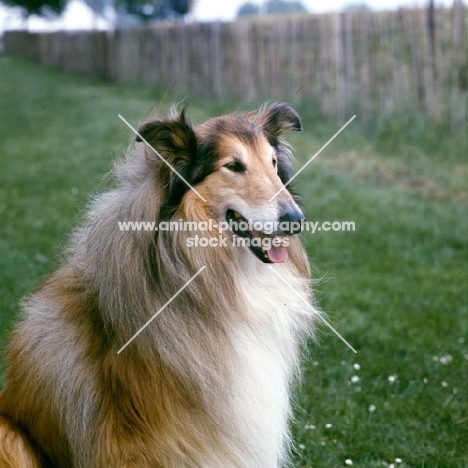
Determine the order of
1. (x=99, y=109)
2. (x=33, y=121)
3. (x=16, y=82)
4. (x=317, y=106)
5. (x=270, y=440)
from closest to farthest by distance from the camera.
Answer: (x=270, y=440), (x=317, y=106), (x=33, y=121), (x=99, y=109), (x=16, y=82)

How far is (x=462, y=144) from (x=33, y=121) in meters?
9.35

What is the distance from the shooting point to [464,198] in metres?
9.48

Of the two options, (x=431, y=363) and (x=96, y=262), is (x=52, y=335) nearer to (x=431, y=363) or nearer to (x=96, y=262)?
(x=96, y=262)

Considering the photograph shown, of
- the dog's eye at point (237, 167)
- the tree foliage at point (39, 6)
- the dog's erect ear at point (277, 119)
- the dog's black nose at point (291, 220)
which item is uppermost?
the dog's erect ear at point (277, 119)

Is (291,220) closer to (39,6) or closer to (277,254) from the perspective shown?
(277,254)

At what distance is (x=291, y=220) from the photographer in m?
3.21

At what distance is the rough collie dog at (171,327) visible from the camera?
321 centimetres

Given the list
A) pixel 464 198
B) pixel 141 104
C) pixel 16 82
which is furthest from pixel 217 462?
pixel 16 82

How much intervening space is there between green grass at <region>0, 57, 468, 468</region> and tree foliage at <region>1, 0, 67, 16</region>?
37.3m

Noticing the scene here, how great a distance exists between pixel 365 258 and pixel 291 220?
477 centimetres

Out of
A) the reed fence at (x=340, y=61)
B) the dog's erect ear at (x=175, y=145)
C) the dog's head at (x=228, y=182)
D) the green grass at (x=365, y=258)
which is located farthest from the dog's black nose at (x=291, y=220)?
the reed fence at (x=340, y=61)

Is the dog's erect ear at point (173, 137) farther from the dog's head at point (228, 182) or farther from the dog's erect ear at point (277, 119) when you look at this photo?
the dog's erect ear at point (277, 119)

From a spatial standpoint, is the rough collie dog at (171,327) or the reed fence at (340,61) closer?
the rough collie dog at (171,327)

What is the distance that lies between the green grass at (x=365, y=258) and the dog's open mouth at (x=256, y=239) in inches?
32.1
